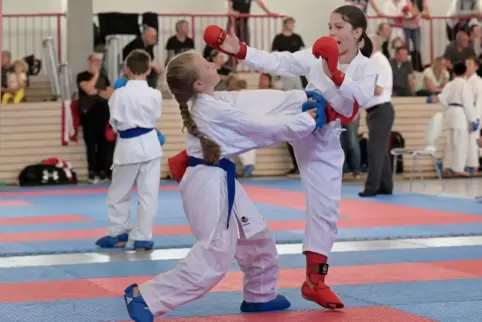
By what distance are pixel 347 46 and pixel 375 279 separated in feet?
4.79

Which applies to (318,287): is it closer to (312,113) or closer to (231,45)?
(312,113)

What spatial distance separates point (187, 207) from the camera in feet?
13.9

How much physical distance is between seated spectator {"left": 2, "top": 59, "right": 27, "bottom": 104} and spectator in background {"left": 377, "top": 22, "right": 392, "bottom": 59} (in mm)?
6261

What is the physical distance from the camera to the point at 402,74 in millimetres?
16484

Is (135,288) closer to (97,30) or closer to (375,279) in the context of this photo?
(375,279)

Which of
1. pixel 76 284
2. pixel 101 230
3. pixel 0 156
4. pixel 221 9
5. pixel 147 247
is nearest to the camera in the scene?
pixel 76 284

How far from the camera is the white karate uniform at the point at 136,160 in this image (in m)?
6.97

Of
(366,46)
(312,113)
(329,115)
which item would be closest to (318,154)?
(329,115)

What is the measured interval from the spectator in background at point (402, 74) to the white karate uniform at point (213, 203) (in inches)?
489

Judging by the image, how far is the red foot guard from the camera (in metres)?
4.49

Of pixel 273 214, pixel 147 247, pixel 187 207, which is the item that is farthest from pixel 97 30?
pixel 187 207

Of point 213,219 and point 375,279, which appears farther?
point 375,279

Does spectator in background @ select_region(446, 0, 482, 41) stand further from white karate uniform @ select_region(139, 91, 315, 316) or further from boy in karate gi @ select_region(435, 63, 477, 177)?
white karate uniform @ select_region(139, 91, 315, 316)

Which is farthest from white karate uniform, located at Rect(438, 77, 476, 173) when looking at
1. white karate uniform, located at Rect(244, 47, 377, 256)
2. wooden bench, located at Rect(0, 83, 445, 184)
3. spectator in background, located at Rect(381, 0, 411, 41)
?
white karate uniform, located at Rect(244, 47, 377, 256)
